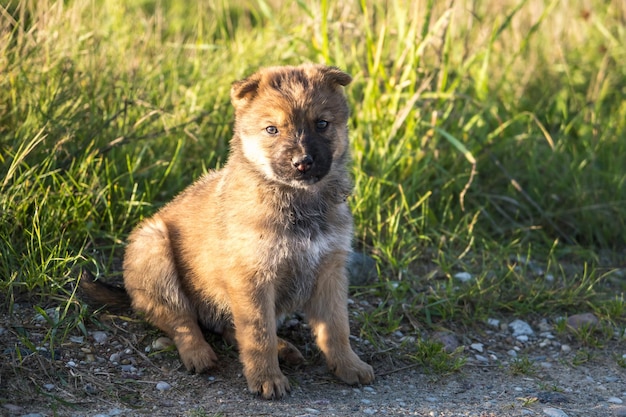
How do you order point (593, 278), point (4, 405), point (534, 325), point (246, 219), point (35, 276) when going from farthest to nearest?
point (593, 278)
point (534, 325)
point (35, 276)
point (246, 219)
point (4, 405)

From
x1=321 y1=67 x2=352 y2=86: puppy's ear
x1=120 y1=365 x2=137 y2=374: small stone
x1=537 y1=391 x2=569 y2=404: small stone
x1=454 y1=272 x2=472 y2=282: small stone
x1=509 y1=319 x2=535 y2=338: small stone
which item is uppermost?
x1=321 y1=67 x2=352 y2=86: puppy's ear

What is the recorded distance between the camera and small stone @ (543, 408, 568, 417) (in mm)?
3778

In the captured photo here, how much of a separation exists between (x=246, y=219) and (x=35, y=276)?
4.05 feet

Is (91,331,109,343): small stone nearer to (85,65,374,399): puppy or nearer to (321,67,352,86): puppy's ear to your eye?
(85,65,374,399): puppy

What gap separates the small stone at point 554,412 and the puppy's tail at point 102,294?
2180 millimetres

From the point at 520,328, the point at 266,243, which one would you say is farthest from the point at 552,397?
the point at 266,243

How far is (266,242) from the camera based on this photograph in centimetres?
383

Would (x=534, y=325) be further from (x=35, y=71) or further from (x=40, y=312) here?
(x=35, y=71)

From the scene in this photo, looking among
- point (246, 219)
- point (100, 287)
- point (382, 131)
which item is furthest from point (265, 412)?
point (382, 131)

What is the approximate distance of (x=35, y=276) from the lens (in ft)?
14.1

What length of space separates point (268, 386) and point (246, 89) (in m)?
1.40

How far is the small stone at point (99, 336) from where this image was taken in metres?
4.17

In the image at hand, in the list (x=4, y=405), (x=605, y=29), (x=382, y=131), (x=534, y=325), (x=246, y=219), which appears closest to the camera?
(x=4, y=405)

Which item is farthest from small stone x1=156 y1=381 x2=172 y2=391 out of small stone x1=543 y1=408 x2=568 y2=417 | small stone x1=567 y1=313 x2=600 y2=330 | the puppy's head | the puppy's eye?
small stone x1=567 y1=313 x2=600 y2=330
